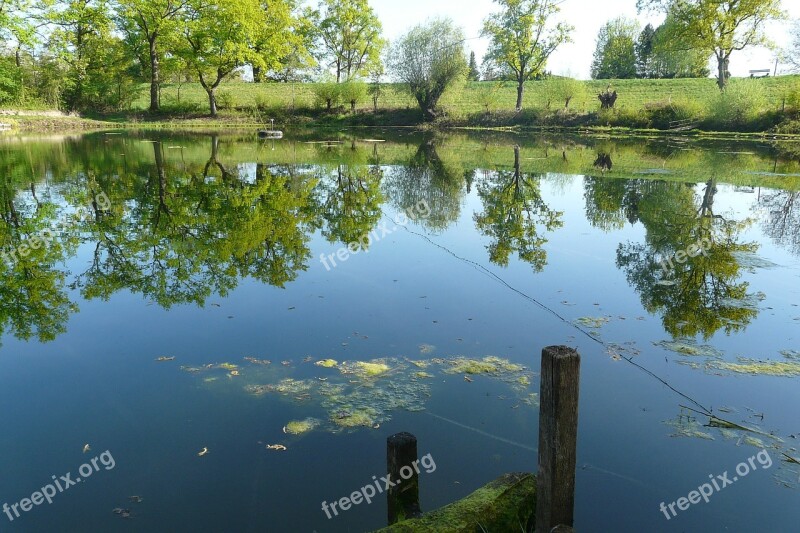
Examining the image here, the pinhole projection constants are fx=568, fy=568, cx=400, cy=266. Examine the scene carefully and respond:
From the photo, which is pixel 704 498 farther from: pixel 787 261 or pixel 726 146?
pixel 726 146

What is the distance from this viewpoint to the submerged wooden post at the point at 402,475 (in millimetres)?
3369

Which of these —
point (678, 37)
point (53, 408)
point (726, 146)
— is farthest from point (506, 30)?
point (53, 408)

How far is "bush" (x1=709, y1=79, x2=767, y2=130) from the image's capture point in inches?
1531

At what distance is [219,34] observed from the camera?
145 feet

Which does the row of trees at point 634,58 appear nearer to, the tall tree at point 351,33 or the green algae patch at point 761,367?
the tall tree at point 351,33

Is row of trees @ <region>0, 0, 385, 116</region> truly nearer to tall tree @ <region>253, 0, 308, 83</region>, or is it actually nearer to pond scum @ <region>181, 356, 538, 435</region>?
tall tree @ <region>253, 0, 308, 83</region>

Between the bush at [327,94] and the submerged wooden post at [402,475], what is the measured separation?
2000 inches

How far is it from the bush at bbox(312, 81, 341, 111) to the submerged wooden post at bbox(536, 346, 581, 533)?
51.2m

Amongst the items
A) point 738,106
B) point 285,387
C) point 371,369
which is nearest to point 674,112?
point 738,106

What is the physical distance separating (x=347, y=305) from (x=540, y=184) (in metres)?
11.9

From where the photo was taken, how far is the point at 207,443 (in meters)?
4.55

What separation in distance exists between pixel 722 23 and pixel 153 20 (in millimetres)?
43844

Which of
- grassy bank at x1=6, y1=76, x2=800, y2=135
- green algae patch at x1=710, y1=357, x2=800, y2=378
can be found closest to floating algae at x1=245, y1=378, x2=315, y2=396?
green algae patch at x1=710, y1=357, x2=800, y2=378

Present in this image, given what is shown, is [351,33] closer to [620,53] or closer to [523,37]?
[523,37]
